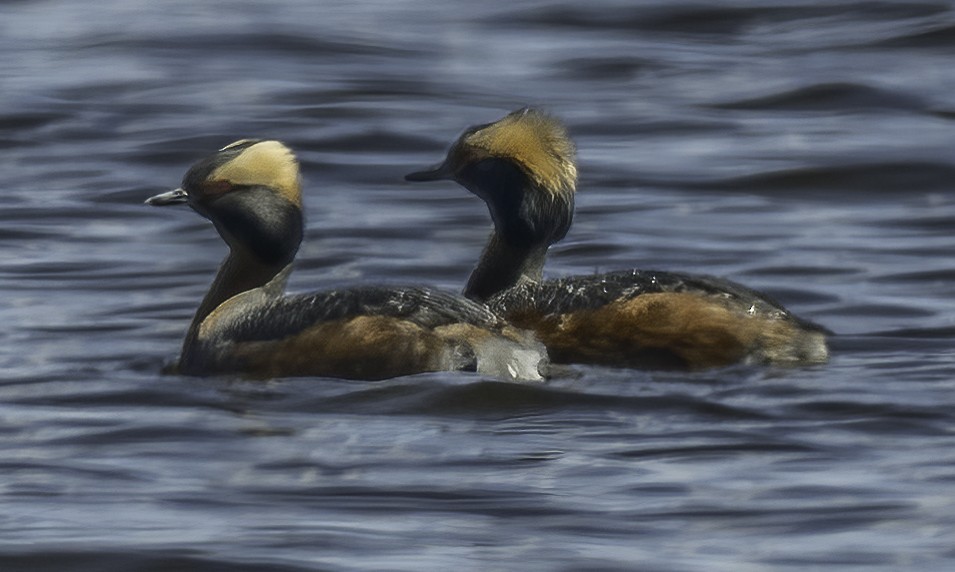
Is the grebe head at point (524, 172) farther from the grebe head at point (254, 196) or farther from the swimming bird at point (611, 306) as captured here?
the grebe head at point (254, 196)

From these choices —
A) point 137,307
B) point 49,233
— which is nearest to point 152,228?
point 49,233

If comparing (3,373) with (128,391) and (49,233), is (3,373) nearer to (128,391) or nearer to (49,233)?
(128,391)

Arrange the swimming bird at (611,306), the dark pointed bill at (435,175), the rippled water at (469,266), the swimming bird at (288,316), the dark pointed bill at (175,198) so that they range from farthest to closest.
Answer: the dark pointed bill at (435,175)
the dark pointed bill at (175,198)
the swimming bird at (611,306)
the swimming bird at (288,316)
the rippled water at (469,266)

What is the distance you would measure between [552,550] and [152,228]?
24.0 feet

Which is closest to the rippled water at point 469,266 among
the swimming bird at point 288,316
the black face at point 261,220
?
the swimming bird at point 288,316

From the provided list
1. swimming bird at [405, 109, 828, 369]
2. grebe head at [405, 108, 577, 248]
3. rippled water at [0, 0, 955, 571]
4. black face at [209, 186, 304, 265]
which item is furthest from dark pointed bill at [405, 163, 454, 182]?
rippled water at [0, 0, 955, 571]

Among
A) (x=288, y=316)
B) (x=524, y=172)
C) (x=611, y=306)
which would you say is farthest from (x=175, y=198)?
(x=611, y=306)

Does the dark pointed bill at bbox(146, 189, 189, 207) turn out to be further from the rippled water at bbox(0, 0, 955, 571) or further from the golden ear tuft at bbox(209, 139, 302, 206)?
the rippled water at bbox(0, 0, 955, 571)

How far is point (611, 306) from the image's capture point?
36.8 feet

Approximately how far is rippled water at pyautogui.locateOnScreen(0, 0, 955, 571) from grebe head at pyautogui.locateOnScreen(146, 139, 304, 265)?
704 millimetres

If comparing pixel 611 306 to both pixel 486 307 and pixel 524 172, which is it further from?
pixel 524 172

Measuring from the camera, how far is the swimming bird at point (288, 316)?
1066 centimetres

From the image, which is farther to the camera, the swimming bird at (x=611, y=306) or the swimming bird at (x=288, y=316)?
the swimming bird at (x=611, y=306)

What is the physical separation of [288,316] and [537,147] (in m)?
1.54
